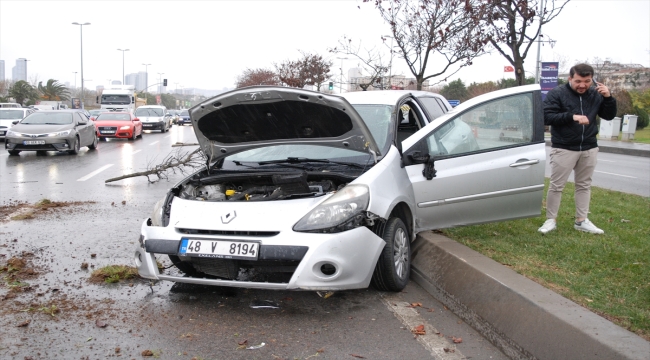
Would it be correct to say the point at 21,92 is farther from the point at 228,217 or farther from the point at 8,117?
the point at 228,217

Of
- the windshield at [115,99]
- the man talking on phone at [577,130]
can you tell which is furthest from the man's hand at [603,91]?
the windshield at [115,99]

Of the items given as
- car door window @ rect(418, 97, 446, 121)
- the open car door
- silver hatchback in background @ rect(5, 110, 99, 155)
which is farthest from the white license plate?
silver hatchback in background @ rect(5, 110, 99, 155)

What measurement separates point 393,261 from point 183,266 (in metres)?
1.63

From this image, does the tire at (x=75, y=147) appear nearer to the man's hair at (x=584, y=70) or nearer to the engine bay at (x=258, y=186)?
the engine bay at (x=258, y=186)

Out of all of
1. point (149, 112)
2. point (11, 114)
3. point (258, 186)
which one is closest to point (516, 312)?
point (258, 186)

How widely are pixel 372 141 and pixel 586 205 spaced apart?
8.49 ft

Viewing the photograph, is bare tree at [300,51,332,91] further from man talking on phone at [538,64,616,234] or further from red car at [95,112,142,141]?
man talking on phone at [538,64,616,234]

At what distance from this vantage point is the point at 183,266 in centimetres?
484

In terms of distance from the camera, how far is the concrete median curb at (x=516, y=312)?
3.22 meters

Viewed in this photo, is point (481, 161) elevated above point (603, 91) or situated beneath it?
situated beneath

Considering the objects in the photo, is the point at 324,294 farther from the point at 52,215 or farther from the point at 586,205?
the point at 52,215

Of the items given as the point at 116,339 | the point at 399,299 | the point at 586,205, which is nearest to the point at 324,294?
the point at 399,299

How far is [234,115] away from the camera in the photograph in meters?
5.32

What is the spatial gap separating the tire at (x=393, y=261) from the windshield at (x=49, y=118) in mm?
16567
